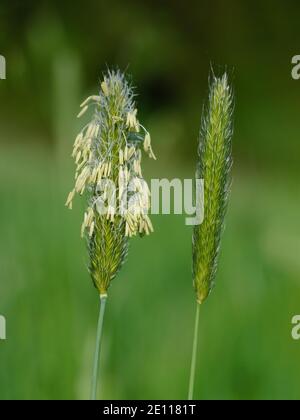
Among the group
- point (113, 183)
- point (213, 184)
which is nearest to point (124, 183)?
point (113, 183)

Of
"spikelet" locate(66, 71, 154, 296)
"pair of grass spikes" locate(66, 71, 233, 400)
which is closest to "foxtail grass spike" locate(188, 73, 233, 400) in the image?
"pair of grass spikes" locate(66, 71, 233, 400)

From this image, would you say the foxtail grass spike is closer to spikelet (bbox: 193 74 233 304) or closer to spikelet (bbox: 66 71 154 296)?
spikelet (bbox: 193 74 233 304)

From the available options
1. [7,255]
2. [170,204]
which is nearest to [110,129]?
[170,204]

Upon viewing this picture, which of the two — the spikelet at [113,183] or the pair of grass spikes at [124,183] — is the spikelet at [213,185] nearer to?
the pair of grass spikes at [124,183]

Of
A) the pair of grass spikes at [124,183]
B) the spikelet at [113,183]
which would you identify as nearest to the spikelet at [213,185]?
the pair of grass spikes at [124,183]

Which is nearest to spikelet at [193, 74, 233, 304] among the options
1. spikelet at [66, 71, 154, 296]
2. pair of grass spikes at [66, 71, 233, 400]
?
pair of grass spikes at [66, 71, 233, 400]

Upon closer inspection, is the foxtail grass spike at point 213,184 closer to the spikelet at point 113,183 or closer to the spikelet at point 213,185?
the spikelet at point 213,185

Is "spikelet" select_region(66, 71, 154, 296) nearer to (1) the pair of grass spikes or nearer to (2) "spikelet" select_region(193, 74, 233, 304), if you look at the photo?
(1) the pair of grass spikes
